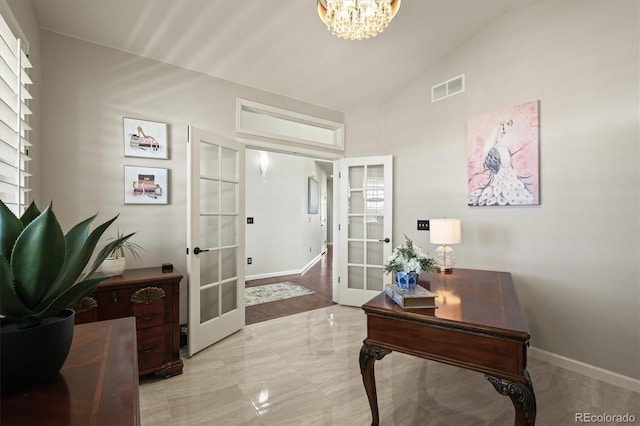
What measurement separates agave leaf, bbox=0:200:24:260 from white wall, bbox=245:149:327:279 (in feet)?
16.1

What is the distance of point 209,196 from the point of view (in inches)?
115

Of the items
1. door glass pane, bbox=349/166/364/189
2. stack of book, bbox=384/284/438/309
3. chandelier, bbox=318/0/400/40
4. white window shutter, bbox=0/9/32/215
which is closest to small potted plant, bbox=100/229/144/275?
white window shutter, bbox=0/9/32/215

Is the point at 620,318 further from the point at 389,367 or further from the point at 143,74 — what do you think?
the point at 143,74

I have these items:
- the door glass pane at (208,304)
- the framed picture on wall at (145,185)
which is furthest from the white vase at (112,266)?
the door glass pane at (208,304)

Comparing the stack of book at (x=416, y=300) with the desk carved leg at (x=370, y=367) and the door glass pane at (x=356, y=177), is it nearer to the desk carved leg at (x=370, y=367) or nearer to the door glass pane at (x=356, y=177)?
the desk carved leg at (x=370, y=367)

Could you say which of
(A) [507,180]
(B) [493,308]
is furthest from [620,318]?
(B) [493,308]

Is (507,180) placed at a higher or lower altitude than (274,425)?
higher

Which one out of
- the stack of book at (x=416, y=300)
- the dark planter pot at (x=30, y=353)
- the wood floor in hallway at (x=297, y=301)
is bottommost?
the wood floor in hallway at (x=297, y=301)

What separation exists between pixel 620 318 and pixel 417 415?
1.73 meters

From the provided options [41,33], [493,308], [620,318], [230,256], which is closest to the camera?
[493,308]

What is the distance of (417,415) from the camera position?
1851mm

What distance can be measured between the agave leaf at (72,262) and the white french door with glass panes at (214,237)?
1.96 metres

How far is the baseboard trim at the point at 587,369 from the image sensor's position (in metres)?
2.12

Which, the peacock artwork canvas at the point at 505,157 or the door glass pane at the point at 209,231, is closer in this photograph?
the peacock artwork canvas at the point at 505,157
